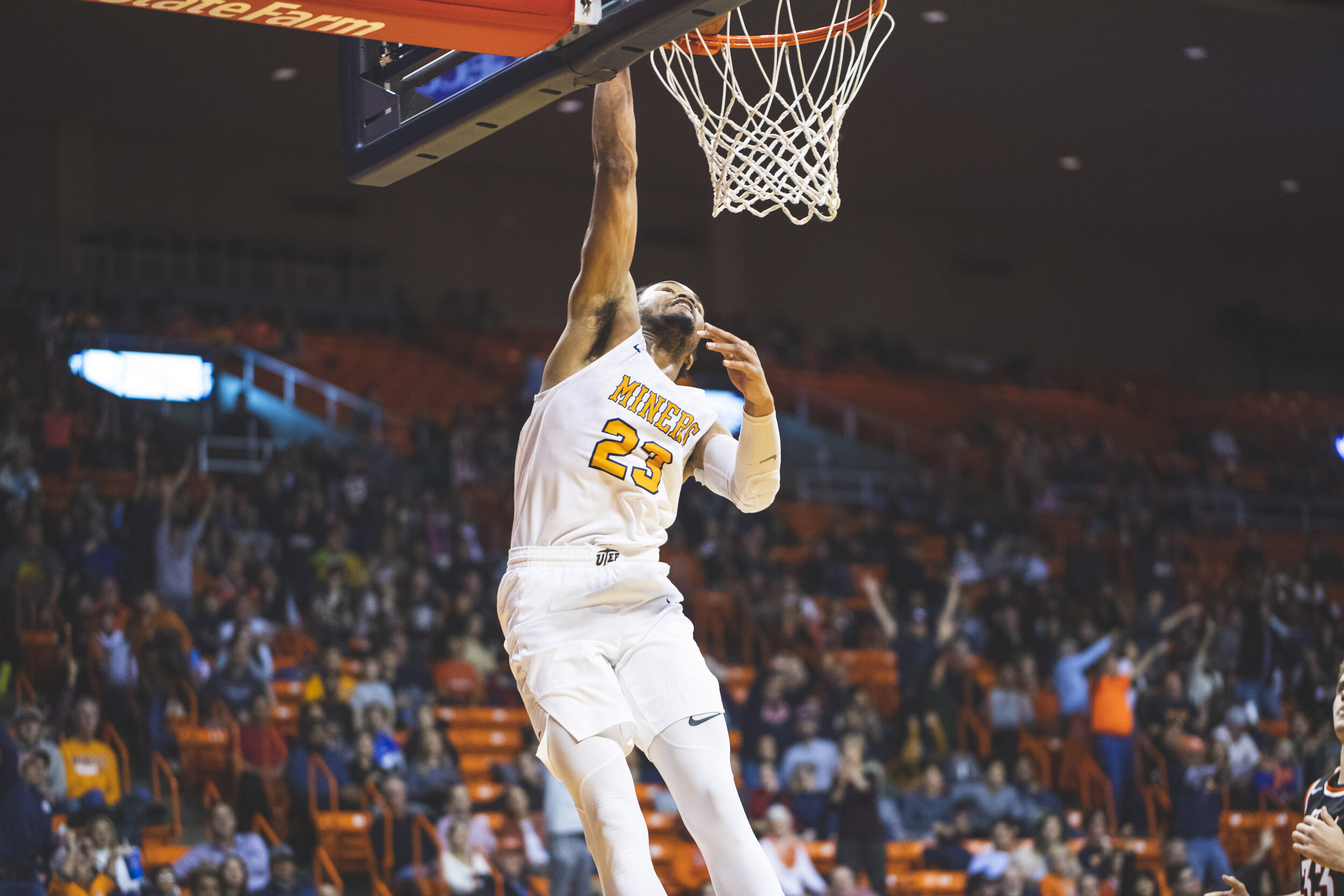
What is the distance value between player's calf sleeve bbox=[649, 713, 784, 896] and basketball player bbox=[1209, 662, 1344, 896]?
4.33ft

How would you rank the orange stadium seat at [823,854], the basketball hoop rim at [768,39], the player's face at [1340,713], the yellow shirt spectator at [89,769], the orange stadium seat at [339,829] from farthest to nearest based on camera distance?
the orange stadium seat at [823,854]
the orange stadium seat at [339,829]
the yellow shirt spectator at [89,769]
the basketball hoop rim at [768,39]
the player's face at [1340,713]

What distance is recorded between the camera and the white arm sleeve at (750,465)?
176 inches

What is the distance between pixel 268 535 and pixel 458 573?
1.61 meters

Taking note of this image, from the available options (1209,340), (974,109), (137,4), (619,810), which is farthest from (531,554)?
(1209,340)

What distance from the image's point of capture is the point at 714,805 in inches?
164

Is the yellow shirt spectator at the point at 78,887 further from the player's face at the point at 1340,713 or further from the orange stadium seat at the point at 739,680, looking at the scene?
the player's face at the point at 1340,713

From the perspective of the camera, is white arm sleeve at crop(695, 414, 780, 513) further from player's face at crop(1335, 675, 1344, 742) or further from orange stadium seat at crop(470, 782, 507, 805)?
orange stadium seat at crop(470, 782, 507, 805)

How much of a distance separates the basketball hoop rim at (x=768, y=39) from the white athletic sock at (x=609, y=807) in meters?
2.35

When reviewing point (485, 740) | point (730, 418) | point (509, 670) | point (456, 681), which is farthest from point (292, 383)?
point (485, 740)

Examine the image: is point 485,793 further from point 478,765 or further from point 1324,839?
point 1324,839

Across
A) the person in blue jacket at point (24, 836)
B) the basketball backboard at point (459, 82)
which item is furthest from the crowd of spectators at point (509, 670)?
the basketball backboard at point (459, 82)

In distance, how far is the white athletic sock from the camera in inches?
161

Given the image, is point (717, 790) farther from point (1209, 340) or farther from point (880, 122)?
point (1209, 340)

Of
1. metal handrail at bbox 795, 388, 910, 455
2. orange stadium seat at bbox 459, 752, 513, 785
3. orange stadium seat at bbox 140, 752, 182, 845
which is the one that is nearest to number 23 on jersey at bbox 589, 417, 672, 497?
orange stadium seat at bbox 140, 752, 182, 845
